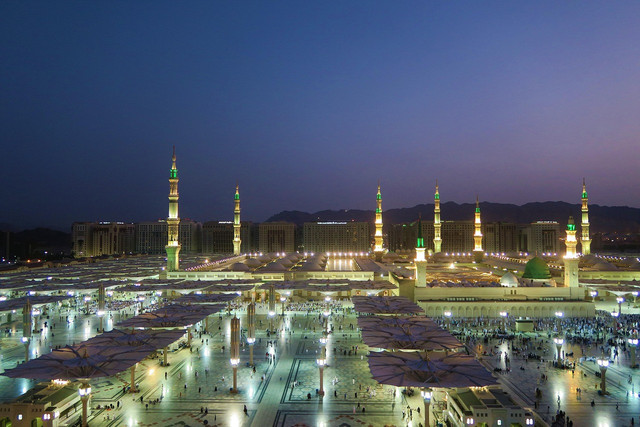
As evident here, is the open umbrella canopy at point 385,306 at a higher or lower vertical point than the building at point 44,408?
higher

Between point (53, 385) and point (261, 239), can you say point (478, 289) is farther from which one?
point (261, 239)

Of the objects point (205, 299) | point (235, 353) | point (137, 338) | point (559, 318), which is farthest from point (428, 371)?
point (559, 318)

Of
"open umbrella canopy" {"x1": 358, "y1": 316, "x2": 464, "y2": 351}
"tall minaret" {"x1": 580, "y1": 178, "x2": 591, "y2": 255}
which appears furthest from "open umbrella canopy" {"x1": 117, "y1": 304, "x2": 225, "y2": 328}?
"tall minaret" {"x1": 580, "y1": 178, "x2": 591, "y2": 255}

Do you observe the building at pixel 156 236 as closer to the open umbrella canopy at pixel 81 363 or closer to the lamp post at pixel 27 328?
the lamp post at pixel 27 328

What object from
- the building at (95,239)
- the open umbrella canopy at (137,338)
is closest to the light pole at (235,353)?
the open umbrella canopy at (137,338)

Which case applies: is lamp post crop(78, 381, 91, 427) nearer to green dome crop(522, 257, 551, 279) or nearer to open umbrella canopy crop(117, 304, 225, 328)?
open umbrella canopy crop(117, 304, 225, 328)

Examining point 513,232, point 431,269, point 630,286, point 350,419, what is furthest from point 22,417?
point 513,232
